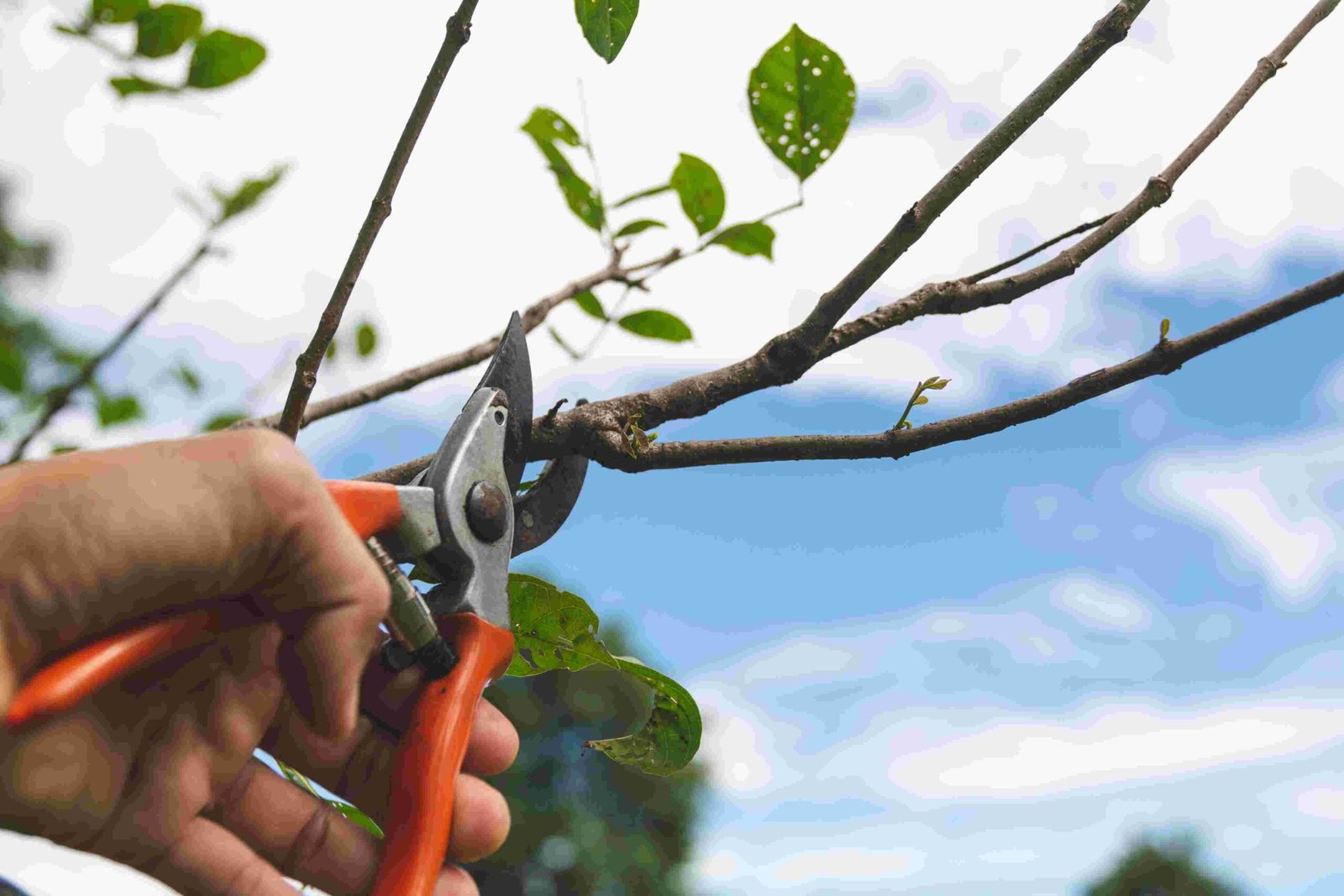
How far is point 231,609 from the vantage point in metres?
1.56

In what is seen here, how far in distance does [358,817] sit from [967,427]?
4.40ft

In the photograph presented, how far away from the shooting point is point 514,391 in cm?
216

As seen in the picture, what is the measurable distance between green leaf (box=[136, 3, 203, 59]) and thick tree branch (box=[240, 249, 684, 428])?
80 centimetres

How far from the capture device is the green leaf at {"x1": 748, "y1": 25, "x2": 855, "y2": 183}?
7.39 feet

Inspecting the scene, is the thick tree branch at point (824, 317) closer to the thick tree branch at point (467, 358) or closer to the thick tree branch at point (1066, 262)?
the thick tree branch at point (1066, 262)

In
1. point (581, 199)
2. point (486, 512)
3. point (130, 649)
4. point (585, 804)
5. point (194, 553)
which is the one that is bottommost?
point (130, 649)

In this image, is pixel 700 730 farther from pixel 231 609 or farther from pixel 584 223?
pixel 584 223

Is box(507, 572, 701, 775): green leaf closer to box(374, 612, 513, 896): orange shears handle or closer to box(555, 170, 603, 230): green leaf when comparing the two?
box(374, 612, 513, 896): orange shears handle

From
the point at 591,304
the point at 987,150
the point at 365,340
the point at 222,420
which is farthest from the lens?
the point at 365,340

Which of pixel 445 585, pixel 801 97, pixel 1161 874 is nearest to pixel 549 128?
pixel 801 97

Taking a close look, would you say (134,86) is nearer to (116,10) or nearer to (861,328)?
(116,10)

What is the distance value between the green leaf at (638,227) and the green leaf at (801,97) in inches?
19.5

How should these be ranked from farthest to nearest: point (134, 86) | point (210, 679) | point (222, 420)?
point (222, 420) < point (134, 86) < point (210, 679)

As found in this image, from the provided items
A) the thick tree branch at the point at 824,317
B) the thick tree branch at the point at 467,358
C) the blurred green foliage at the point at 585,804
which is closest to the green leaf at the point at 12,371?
the thick tree branch at the point at 467,358
